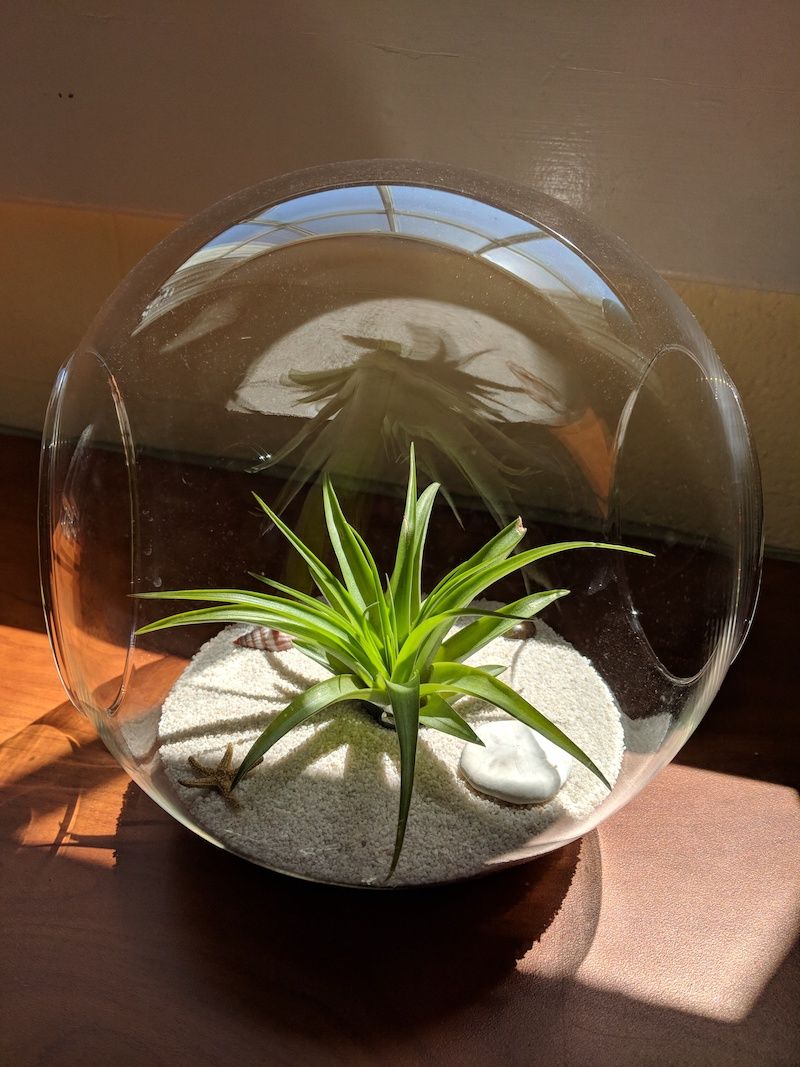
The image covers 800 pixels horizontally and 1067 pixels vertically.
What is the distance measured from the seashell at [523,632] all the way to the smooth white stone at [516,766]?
5.8 inches

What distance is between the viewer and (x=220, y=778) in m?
0.74

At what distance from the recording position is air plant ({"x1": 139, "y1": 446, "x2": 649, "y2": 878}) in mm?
699

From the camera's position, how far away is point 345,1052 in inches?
25.6

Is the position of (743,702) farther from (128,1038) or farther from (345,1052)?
(128,1038)

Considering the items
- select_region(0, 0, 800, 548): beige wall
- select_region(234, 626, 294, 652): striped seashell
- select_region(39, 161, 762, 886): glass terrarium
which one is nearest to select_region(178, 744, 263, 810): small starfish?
select_region(39, 161, 762, 886): glass terrarium

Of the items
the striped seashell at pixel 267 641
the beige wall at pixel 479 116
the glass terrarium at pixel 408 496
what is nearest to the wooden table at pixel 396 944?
the glass terrarium at pixel 408 496

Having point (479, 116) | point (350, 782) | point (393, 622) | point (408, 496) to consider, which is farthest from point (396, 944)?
point (479, 116)

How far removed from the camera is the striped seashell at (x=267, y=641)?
89 cm

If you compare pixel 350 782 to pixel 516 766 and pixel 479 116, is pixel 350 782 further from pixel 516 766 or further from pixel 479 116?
pixel 479 116

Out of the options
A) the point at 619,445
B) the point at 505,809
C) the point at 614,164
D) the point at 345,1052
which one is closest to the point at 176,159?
the point at 614,164

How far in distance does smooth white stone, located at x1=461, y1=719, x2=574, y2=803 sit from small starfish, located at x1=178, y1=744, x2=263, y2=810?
0.54ft

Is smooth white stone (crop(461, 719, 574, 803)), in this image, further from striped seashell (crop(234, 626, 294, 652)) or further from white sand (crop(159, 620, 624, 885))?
striped seashell (crop(234, 626, 294, 652))

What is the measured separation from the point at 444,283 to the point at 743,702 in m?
0.50

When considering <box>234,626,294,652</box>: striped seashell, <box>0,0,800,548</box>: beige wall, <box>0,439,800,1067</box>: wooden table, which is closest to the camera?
<box>0,439,800,1067</box>: wooden table
